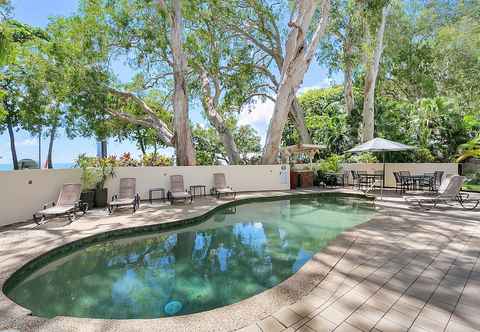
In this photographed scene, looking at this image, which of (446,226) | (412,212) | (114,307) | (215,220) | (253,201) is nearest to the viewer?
(114,307)

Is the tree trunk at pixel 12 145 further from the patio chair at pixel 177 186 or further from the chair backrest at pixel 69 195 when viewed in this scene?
the patio chair at pixel 177 186

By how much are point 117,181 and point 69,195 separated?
209cm

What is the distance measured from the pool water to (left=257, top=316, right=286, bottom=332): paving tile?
3.48 feet

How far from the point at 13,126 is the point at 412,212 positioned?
825 inches

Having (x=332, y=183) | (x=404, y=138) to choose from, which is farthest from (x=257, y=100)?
(x=404, y=138)

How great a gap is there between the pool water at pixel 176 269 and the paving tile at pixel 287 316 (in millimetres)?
1039

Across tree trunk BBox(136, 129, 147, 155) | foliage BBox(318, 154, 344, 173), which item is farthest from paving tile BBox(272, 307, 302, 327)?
tree trunk BBox(136, 129, 147, 155)

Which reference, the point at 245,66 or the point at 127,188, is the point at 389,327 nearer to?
the point at 127,188

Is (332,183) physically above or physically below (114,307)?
above

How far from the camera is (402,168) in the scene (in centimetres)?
1252

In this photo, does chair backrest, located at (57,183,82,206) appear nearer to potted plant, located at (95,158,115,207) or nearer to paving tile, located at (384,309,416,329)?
potted plant, located at (95,158,115,207)

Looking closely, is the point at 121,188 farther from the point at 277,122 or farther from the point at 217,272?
the point at 277,122

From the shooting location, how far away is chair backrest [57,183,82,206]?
726 cm

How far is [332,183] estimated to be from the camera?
14.0m
